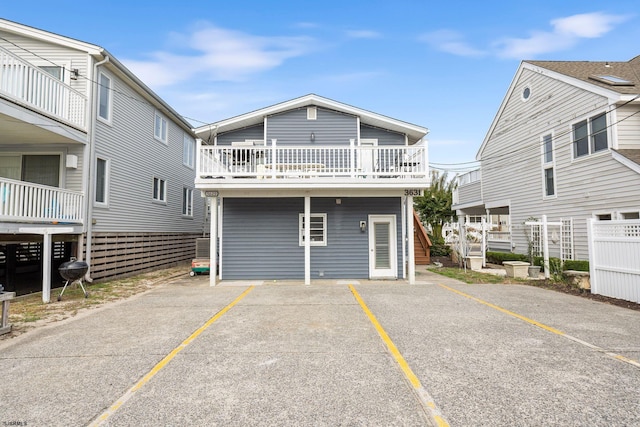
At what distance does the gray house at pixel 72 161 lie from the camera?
24.9 ft

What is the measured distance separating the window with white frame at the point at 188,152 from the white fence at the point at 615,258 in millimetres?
16686

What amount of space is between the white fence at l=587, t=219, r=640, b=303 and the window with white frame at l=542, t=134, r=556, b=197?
6.10m

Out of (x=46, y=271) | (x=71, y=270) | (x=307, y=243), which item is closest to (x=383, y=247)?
(x=307, y=243)

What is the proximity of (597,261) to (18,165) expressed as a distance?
1607cm

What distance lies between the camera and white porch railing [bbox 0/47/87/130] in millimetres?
7410

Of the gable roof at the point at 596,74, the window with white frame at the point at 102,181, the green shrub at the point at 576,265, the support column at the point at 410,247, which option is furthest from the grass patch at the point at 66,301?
the gable roof at the point at 596,74

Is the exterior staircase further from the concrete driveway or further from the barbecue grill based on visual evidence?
the barbecue grill

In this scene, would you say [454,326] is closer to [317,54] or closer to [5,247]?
[5,247]

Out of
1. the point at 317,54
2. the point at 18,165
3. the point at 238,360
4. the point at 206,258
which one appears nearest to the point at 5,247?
the point at 18,165

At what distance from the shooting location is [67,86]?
349 inches

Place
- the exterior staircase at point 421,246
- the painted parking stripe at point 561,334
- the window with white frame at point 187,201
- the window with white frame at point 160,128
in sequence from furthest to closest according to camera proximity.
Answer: the window with white frame at point 187,201, the exterior staircase at point 421,246, the window with white frame at point 160,128, the painted parking stripe at point 561,334

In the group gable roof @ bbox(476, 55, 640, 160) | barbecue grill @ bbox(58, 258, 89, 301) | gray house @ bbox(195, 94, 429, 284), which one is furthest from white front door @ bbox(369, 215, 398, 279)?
gable roof @ bbox(476, 55, 640, 160)

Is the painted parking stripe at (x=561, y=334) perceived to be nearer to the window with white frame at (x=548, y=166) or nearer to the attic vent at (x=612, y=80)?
the window with white frame at (x=548, y=166)

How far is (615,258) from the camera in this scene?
22.8ft
